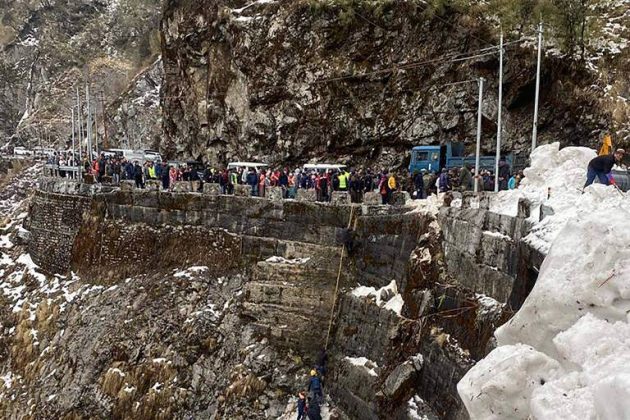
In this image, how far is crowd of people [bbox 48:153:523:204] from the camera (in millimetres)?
19750

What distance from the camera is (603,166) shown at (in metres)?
9.68

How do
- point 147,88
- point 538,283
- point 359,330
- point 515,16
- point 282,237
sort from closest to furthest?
1. point 538,283
2. point 359,330
3. point 282,237
4. point 515,16
5. point 147,88

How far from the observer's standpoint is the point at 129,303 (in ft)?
67.1

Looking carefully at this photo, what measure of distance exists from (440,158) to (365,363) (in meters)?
14.5

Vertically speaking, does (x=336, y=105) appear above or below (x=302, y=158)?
above

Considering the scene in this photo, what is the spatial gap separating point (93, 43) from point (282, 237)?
65.6 metres

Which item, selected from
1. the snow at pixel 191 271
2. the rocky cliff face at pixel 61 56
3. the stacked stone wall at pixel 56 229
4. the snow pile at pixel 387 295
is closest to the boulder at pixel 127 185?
the stacked stone wall at pixel 56 229

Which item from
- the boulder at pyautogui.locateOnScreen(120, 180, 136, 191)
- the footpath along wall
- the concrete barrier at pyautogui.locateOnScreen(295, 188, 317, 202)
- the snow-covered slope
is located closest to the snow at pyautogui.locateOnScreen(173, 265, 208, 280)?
the footpath along wall

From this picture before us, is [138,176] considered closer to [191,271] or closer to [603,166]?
[191,271]

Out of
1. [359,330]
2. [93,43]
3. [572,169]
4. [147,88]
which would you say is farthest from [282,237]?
[93,43]

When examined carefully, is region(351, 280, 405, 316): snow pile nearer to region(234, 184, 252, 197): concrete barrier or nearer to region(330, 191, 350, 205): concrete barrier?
region(330, 191, 350, 205): concrete barrier

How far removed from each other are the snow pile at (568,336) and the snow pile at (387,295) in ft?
27.6

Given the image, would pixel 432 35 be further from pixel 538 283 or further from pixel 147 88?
pixel 147 88

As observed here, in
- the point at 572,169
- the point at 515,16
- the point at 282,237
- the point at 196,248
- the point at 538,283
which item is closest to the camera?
the point at 538,283
